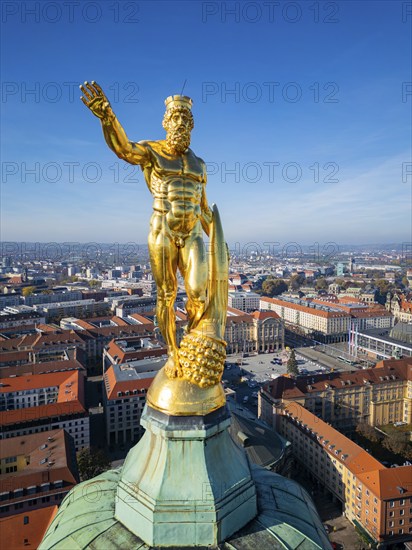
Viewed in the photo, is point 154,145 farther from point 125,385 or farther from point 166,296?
point 125,385

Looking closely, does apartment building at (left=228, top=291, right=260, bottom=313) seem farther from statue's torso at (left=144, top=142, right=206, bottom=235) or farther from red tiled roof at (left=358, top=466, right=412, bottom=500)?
statue's torso at (left=144, top=142, right=206, bottom=235)

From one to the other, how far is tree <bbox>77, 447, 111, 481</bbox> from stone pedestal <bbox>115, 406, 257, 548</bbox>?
30784 millimetres

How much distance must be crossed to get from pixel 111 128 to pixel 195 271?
2.11 metres

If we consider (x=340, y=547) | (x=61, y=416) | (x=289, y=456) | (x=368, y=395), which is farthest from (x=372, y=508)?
(x=61, y=416)

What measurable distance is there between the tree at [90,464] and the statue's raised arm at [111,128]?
32.3m

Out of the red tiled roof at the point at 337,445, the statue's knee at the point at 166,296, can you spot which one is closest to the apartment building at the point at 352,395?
the red tiled roof at the point at 337,445

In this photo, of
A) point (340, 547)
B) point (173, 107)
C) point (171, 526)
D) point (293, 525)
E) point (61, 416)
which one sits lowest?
point (340, 547)

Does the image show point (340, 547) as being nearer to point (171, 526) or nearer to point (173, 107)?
point (171, 526)

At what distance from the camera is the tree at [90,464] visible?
32.5 m

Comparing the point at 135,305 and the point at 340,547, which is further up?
the point at 135,305

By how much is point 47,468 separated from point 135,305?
7188 centimetres

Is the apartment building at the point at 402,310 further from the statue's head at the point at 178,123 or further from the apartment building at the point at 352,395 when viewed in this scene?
the statue's head at the point at 178,123

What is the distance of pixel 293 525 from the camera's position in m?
5.04

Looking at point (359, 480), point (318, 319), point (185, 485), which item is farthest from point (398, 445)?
point (318, 319)
